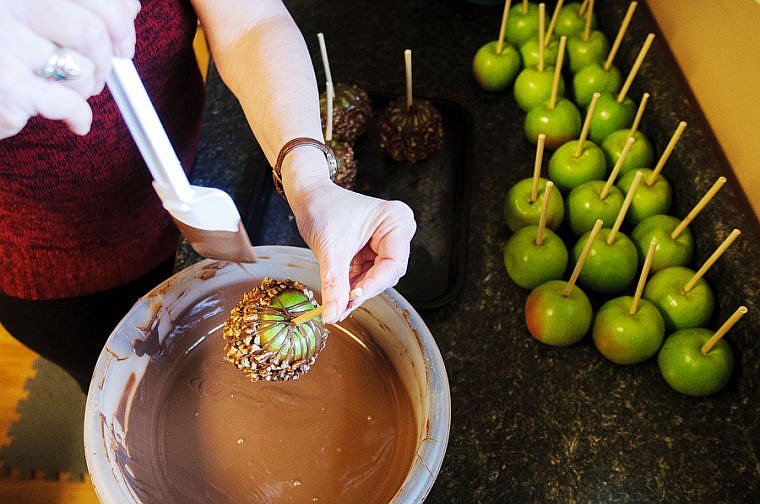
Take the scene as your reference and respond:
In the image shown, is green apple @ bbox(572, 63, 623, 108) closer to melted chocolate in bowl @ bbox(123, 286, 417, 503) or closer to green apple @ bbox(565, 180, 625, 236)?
green apple @ bbox(565, 180, 625, 236)

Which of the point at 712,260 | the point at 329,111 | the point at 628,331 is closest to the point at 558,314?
the point at 628,331

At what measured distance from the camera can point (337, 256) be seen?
2.00 feet

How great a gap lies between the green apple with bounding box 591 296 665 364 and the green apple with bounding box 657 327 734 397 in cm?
2

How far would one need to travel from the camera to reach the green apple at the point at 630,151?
3.03 ft

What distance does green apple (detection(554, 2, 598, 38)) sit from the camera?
3.62ft

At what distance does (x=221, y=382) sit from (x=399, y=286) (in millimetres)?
290

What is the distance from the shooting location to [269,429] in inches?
26.9

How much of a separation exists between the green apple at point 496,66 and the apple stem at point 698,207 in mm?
409

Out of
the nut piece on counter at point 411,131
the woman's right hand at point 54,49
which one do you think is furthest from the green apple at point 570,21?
the woman's right hand at point 54,49

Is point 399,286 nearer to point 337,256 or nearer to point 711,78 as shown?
point 337,256

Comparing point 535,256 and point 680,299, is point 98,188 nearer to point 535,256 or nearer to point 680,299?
point 535,256

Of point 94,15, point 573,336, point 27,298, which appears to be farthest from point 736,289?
point 27,298

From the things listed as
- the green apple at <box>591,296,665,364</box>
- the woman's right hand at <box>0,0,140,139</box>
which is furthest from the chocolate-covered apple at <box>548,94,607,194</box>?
the woman's right hand at <box>0,0,140,139</box>

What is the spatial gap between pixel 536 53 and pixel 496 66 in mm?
75
